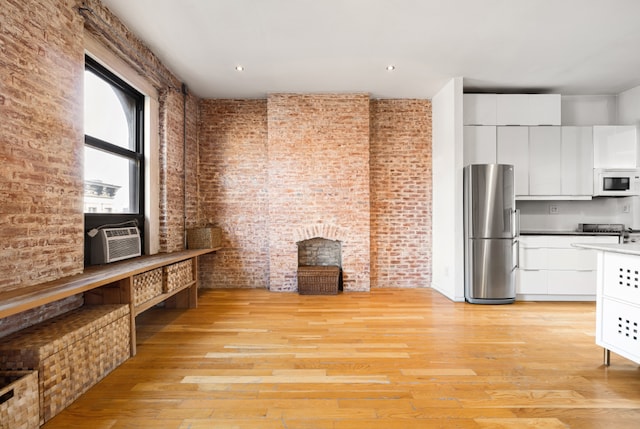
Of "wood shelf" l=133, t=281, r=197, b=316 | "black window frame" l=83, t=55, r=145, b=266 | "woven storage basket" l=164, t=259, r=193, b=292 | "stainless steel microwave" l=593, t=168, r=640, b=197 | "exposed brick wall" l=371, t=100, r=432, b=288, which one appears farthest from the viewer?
"exposed brick wall" l=371, t=100, r=432, b=288

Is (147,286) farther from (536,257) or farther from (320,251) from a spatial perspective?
(536,257)

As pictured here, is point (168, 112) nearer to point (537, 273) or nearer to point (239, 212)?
point (239, 212)

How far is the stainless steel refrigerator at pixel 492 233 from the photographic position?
439 centimetres

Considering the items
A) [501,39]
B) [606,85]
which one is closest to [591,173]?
[606,85]

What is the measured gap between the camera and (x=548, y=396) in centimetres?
217

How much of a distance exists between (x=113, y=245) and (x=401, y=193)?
4100 millimetres

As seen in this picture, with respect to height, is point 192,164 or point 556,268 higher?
point 192,164

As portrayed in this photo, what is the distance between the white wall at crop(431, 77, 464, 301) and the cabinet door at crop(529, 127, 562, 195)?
1.14 m

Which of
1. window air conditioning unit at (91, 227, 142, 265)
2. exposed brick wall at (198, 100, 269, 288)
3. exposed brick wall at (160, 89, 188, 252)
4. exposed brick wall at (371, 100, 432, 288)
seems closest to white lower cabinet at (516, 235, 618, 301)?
exposed brick wall at (371, 100, 432, 288)

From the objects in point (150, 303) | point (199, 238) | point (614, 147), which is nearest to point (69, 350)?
point (150, 303)

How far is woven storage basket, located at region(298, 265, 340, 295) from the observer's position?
4988 millimetres

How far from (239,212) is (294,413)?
154 inches

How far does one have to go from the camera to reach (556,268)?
459 centimetres

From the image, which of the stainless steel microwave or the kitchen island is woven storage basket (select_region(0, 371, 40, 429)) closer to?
the kitchen island
